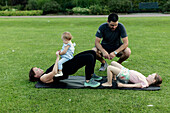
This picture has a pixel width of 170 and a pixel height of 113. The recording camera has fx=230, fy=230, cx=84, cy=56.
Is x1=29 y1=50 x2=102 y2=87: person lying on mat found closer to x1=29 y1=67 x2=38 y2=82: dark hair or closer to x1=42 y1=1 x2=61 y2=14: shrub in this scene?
x1=29 y1=67 x2=38 y2=82: dark hair

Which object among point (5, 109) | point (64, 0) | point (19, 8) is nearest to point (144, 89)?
point (5, 109)

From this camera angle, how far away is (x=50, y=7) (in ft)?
96.3

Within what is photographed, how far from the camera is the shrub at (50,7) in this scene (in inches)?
1150

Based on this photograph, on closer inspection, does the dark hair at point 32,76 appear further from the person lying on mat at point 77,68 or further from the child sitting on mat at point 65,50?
the child sitting on mat at point 65,50

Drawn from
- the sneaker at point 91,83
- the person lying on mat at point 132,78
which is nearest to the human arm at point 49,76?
the sneaker at point 91,83

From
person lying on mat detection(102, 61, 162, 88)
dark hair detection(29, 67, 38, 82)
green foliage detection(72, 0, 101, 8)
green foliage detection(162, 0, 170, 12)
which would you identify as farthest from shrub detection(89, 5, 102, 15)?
person lying on mat detection(102, 61, 162, 88)

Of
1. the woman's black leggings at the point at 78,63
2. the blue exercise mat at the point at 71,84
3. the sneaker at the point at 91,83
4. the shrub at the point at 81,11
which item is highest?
the shrub at the point at 81,11

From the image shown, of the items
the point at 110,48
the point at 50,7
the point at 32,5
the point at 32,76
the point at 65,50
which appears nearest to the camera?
the point at 65,50

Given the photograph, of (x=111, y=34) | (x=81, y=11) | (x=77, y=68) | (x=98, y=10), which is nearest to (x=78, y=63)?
(x=77, y=68)

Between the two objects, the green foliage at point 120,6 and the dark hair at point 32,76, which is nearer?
the dark hair at point 32,76

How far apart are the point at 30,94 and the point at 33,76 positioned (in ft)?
2.10

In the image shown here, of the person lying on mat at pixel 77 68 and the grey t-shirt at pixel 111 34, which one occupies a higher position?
the grey t-shirt at pixel 111 34

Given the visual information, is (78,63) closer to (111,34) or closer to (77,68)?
(77,68)

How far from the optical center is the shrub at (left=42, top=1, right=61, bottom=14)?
95.9ft
